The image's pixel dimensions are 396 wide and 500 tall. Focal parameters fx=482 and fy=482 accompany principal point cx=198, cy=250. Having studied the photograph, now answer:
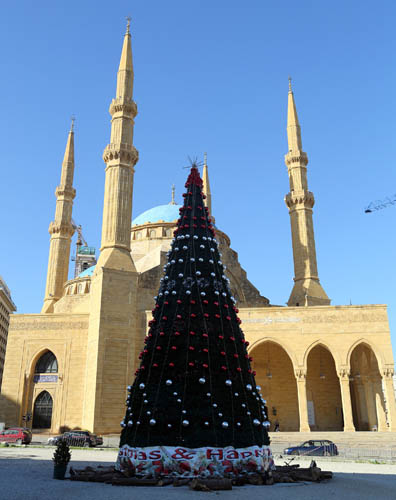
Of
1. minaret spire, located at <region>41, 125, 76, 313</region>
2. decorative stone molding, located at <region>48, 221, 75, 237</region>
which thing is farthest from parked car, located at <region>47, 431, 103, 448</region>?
decorative stone molding, located at <region>48, 221, 75, 237</region>

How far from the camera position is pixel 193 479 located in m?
6.64

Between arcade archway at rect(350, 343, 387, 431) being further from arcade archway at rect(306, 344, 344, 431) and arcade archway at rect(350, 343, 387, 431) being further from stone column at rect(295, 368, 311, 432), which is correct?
stone column at rect(295, 368, 311, 432)

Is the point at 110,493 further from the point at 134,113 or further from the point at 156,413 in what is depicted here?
the point at 134,113

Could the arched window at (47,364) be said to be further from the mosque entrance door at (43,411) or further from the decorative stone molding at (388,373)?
the decorative stone molding at (388,373)

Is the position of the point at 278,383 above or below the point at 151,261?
below

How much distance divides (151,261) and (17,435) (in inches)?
484

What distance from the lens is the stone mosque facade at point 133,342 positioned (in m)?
21.3

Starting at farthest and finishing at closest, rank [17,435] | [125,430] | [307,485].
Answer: [17,435], [125,430], [307,485]

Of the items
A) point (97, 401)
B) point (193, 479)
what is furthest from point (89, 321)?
point (193, 479)

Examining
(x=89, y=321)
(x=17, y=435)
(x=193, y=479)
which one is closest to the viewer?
(x=193, y=479)

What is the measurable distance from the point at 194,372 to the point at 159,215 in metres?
27.6

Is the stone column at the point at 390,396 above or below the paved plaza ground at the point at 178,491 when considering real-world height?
above

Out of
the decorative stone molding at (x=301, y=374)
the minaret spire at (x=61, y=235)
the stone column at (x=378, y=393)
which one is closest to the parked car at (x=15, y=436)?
the decorative stone molding at (x=301, y=374)

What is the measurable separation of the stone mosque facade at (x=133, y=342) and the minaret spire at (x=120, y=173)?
0.06 meters
